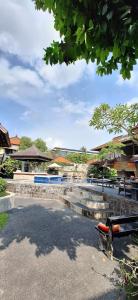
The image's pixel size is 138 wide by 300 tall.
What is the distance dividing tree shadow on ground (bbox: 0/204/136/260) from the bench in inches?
16.1

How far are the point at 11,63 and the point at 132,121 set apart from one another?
9.10 meters

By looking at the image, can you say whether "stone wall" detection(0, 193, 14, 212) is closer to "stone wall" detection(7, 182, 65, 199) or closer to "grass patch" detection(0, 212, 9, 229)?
"grass patch" detection(0, 212, 9, 229)

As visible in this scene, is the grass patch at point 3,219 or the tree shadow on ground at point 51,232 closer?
the tree shadow on ground at point 51,232

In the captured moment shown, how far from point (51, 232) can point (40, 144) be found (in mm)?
50819

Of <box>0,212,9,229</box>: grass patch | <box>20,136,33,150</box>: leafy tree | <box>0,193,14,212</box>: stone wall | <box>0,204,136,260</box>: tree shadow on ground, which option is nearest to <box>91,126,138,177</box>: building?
<box>0,193,14,212</box>: stone wall

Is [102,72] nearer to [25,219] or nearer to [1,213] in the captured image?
[25,219]

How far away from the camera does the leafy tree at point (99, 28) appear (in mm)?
2242

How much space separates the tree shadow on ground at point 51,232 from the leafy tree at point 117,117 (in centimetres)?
647

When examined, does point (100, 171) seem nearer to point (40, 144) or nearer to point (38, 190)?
point (38, 190)

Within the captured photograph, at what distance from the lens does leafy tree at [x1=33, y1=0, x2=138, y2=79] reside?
7.36 feet

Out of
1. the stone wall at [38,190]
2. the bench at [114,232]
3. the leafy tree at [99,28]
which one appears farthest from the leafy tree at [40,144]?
the leafy tree at [99,28]

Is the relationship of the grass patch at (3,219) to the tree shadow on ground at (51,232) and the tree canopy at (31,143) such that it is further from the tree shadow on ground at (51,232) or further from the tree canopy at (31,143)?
the tree canopy at (31,143)

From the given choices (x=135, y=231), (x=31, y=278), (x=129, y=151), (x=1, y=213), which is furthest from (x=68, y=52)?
(x=129, y=151)

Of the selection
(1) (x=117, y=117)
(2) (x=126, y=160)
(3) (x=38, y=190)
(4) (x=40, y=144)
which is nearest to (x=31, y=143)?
(4) (x=40, y=144)
